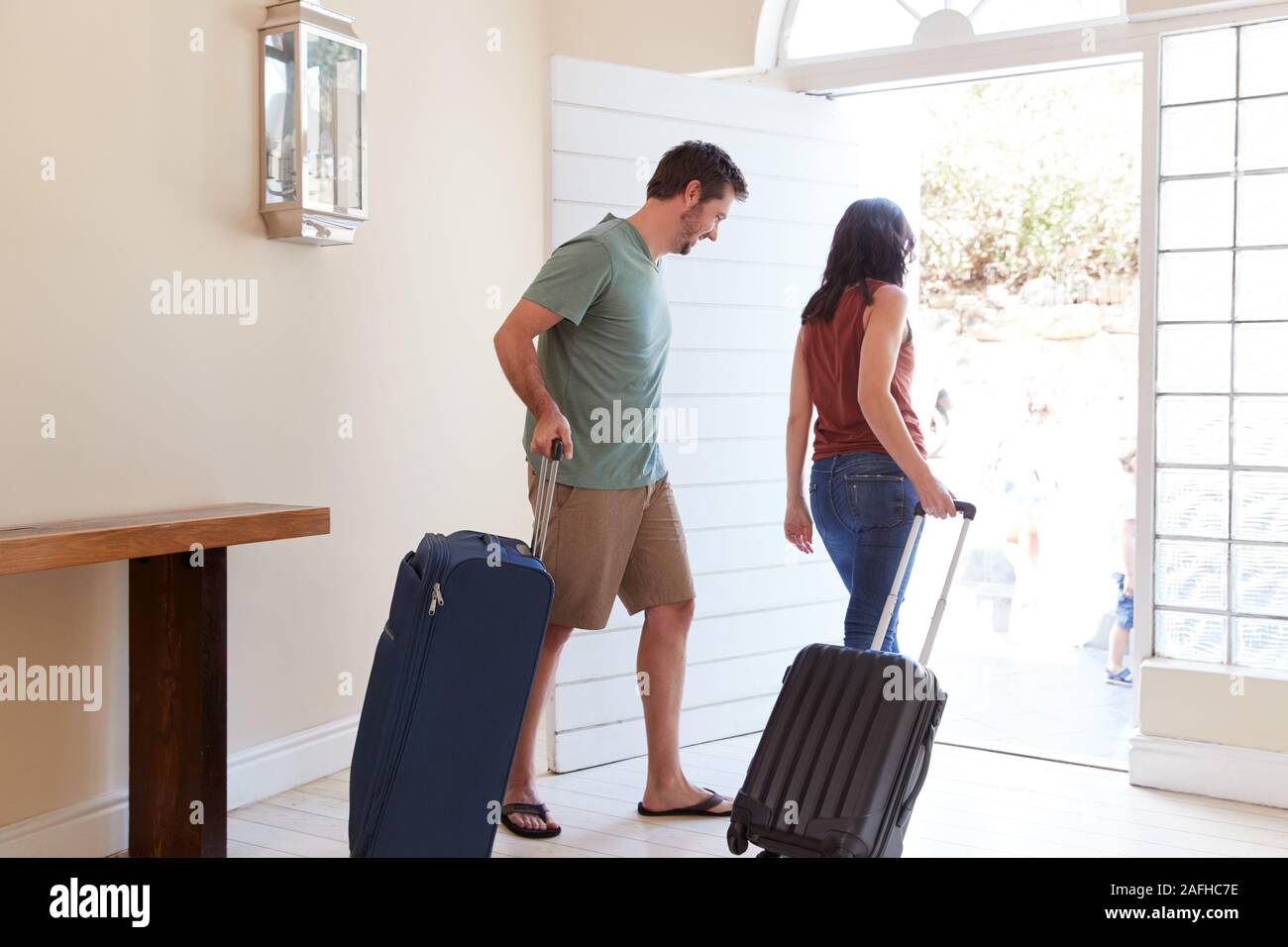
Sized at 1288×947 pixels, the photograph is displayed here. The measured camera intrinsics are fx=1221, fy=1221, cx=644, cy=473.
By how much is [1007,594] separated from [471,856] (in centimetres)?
467

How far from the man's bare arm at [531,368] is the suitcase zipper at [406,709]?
1.28ft

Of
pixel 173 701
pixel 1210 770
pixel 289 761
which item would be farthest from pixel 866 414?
pixel 289 761

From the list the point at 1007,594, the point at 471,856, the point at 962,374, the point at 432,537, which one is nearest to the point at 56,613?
the point at 432,537

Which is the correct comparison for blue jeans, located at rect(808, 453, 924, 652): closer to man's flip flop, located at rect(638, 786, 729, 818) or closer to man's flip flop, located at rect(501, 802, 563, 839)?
man's flip flop, located at rect(638, 786, 729, 818)

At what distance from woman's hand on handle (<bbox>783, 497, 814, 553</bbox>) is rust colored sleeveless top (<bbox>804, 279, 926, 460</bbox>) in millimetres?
254

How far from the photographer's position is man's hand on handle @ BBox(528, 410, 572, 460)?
2449mm

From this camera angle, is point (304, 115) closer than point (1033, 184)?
Yes

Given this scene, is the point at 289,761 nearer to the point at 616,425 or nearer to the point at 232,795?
the point at 232,795

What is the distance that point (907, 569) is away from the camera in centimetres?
265

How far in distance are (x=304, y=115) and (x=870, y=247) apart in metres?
1.42

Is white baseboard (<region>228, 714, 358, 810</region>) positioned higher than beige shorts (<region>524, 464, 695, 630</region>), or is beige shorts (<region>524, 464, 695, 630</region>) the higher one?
beige shorts (<region>524, 464, 695, 630</region>)

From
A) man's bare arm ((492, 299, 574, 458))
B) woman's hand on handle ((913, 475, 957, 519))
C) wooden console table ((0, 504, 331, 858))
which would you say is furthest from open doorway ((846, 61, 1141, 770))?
wooden console table ((0, 504, 331, 858))

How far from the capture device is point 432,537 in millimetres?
2312
